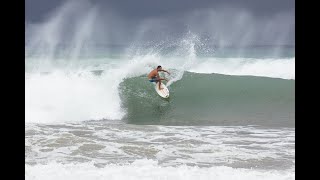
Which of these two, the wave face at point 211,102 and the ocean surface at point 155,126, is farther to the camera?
the wave face at point 211,102

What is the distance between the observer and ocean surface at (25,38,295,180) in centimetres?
556

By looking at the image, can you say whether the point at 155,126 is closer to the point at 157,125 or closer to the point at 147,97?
the point at 157,125

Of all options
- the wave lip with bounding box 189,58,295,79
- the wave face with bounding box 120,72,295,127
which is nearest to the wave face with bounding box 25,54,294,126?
the wave face with bounding box 120,72,295,127

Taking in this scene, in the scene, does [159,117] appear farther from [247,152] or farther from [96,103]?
[247,152]

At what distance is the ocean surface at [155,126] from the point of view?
18.2 ft

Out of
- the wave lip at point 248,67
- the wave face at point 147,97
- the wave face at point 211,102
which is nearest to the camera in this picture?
the wave face at point 211,102

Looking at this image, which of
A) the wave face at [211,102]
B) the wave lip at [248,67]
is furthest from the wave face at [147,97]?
the wave lip at [248,67]

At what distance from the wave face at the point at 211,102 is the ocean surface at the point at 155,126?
29 mm

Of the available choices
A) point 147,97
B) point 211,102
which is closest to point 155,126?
point 147,97

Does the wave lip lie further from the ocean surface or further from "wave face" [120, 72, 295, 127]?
"wave face" [120, 72, 295, 127]

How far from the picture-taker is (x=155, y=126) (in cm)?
993

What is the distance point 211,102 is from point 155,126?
490cm

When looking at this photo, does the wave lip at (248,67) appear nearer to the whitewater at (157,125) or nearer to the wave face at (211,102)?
the whitewater at (157,125)
